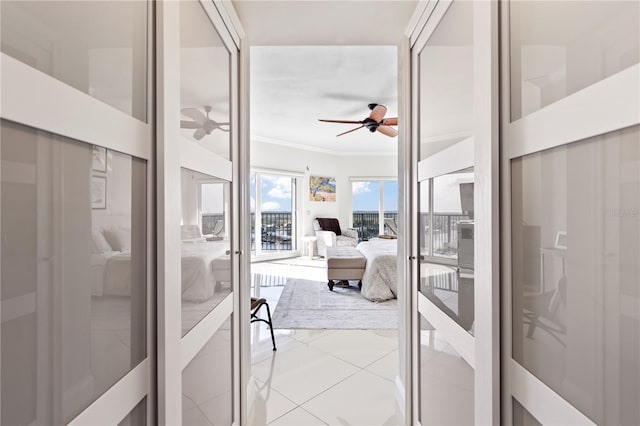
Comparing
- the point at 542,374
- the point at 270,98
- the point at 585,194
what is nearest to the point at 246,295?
the point at 542,374

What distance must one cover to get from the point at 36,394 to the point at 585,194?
45.1 inches

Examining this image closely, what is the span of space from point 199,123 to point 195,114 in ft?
0.14

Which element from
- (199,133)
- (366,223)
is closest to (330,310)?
(199,133)

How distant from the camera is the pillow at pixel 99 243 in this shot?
70cm

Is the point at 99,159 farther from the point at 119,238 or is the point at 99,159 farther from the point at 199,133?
the point at 199,133

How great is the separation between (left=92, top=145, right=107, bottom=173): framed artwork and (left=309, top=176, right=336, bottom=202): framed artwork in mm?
7081

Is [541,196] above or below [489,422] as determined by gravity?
above

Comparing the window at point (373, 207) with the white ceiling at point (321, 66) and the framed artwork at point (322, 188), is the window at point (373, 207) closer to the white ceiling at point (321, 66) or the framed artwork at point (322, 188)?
the framed artwork at point (322, 188)

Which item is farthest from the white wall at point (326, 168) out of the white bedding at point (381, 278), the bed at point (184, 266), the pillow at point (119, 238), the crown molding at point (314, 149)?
the pillow at point (119, 238)

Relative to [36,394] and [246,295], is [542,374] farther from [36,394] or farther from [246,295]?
[246,295]

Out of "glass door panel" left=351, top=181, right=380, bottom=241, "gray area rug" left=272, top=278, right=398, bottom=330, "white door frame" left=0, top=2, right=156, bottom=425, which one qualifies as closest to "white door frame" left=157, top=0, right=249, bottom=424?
"white door frame" left=0, top=2, right=156, bottom=425

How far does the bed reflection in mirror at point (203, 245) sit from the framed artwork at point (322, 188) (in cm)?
626

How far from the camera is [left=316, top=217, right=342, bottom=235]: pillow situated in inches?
299

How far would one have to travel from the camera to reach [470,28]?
108 centimetres
